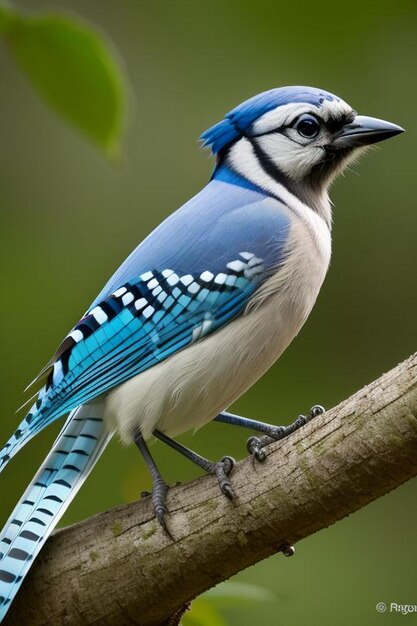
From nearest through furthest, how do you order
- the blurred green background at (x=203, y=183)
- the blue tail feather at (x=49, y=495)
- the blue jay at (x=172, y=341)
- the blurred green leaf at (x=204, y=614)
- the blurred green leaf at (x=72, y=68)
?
the blurred green leaf at (x=72, y=68)
the blurred green leaf at (x=204, y=614)
the blue tail feather at (x=49, y=495)
the blue jay at (x=172, y=341)
the blurred green background at (x=203, y=183)

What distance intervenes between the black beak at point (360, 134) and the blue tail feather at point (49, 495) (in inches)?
49.6

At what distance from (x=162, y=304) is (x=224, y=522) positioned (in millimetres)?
795

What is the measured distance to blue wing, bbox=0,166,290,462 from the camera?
339 cm

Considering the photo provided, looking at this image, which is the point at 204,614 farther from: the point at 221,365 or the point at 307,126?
the point at 307,126

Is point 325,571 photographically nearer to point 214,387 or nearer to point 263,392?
point 263,392

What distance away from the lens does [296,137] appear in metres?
3.87

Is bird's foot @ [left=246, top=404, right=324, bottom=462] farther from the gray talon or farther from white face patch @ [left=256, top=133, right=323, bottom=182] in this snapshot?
white face patch @ [left=256, top=133, right=323, bottom=182]

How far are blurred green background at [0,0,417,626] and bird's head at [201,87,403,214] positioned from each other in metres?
1.76

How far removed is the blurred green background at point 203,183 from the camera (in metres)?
5.75

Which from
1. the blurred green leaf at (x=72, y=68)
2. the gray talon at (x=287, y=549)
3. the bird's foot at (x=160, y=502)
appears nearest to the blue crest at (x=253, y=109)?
the bird's foot at (x=160, y=502)

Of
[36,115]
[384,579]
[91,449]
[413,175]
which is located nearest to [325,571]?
[384,579]

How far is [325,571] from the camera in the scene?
5.90 metres

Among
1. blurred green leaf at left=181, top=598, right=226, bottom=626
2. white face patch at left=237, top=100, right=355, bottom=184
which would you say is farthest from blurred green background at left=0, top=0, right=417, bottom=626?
blurred green leaf at left=181, top=598, right=226, bottom=626

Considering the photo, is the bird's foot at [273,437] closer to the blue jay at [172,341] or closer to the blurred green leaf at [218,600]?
the blue jay at [172,341]
